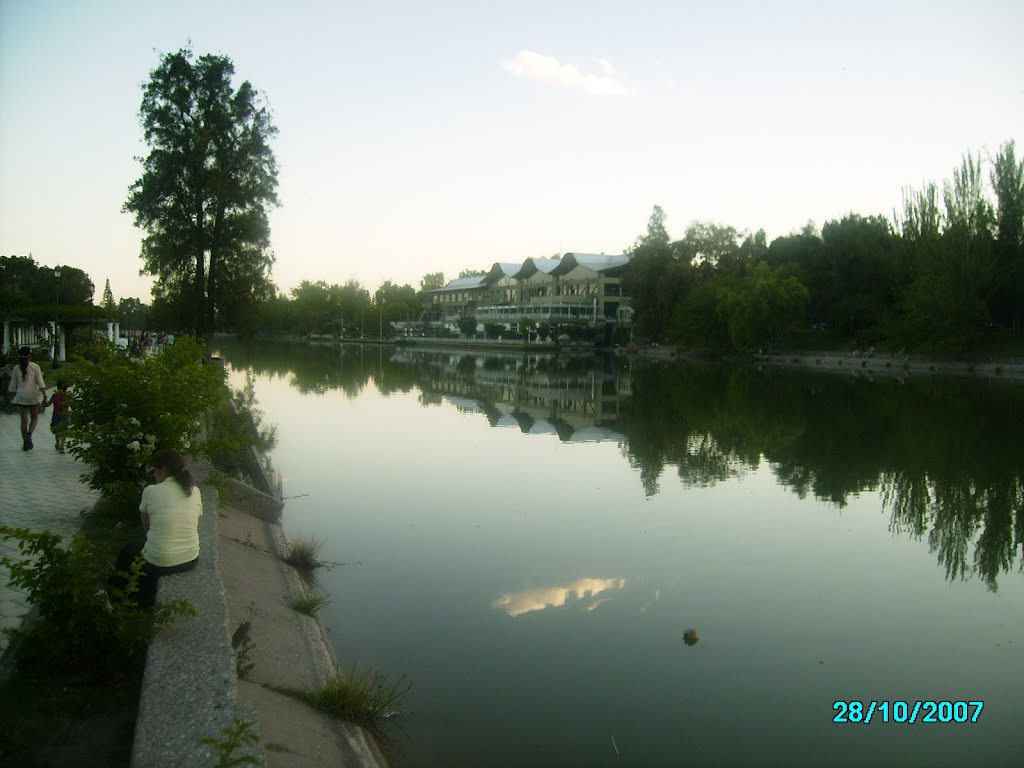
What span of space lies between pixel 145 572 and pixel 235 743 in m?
2.45

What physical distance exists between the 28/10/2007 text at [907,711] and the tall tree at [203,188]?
99.6 ft

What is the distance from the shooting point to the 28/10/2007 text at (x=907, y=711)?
241 inches

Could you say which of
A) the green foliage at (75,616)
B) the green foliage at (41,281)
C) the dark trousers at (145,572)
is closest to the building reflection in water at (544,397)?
the dark trousers at (145,572)

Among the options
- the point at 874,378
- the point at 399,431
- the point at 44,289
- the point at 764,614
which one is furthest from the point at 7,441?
the point at 44,289

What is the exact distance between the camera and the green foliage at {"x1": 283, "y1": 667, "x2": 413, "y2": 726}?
5574 millimetres

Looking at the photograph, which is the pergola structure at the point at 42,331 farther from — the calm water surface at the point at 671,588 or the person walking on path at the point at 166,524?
the person walking on path at the point at 166,524

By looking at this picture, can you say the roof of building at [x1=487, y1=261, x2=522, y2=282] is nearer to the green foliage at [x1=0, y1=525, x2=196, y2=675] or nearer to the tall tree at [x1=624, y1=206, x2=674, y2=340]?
the tall tree at [x1=624, y1=206, x2=674, y2=340]

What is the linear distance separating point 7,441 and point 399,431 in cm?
971

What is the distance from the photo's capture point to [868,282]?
206ft

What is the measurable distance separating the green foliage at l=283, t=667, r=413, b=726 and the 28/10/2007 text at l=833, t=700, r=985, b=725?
11.4 feet

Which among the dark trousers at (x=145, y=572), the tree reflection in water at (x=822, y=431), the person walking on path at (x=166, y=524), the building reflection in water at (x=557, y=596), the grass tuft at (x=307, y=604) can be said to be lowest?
the building reflection in water at (x=557, y=596)

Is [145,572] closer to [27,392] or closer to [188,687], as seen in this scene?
[188,687]

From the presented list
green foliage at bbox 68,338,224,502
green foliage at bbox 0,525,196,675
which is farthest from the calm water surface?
green foliage at bbox 68,338,224,502

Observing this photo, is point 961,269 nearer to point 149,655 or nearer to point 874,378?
point 874,378
